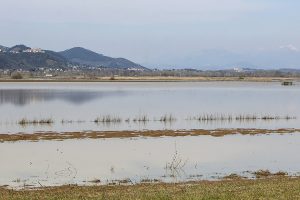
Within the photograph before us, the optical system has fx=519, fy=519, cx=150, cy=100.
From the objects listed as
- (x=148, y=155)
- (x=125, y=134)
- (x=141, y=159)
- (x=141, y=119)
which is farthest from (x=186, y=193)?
(x=141, y=119)

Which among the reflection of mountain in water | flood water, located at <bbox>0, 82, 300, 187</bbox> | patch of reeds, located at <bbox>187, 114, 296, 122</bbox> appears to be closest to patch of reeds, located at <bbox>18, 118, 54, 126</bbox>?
flood water, located at <bbox>0, 82, 300, 187</bbox>

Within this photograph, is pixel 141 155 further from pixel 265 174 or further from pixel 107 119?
pixel 107 119

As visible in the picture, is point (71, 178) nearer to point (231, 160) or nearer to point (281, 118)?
point (231, 160)

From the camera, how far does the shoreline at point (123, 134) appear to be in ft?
101

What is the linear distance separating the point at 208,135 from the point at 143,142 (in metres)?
5.52

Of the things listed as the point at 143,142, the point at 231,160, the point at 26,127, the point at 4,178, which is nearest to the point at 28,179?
the point at 4,178

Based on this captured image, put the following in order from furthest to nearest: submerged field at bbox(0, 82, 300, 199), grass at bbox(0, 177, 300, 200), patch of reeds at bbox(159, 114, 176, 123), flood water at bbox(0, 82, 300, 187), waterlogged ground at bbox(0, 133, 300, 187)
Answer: patch of reeds at bbox(159, 114, 176, 123) → flood water at bbox(0, 82, 300, 187) → waterlogged ground at bbox(0, 133, 300, 187) → submerged field at bbox(0, 82, 300, 199) → grass at bbox(0, 177, 300, 200)

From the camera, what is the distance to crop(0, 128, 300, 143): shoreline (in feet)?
101

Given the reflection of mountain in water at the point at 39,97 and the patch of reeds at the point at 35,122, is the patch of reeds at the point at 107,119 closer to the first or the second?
the patch of reeds at the point at 35,122

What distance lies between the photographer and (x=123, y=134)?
1307 inches

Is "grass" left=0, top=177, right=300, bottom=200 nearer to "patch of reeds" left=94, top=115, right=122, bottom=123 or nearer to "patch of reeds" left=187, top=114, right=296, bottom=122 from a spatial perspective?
"patch of reeds" left=94, top=115, right=122, bottom=123

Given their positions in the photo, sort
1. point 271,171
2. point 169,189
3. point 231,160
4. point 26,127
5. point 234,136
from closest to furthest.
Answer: point 169,189
point 271,171
point 231,160
point 234,136
point 26,127

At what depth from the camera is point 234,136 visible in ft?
108

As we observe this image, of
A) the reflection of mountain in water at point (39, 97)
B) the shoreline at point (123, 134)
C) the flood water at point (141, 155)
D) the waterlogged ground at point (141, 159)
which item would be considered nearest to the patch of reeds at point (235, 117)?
the flood water at point (141, 155)
